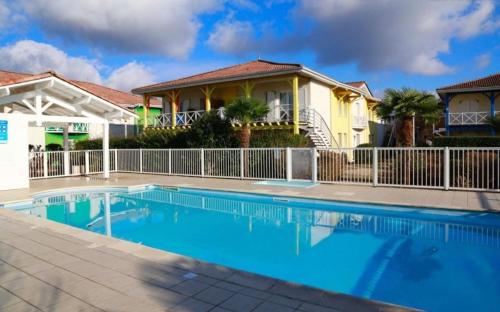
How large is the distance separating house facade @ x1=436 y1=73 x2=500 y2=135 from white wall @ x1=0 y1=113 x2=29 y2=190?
90.3 ft

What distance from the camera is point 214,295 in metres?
4.23

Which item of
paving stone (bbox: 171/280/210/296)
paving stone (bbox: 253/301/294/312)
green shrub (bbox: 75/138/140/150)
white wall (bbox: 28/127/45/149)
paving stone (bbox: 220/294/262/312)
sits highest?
white wall (bbox: 28/127/45/149)

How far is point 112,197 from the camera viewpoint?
1434cm

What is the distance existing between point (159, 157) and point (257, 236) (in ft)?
41.0

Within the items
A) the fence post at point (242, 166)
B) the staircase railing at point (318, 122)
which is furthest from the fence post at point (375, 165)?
the staircase railing at point (318, 122)

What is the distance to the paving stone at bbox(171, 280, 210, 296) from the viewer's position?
4.30 meters

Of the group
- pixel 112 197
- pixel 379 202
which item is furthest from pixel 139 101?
pixel 379 202

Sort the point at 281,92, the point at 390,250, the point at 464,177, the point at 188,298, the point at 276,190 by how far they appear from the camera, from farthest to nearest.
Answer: the point at 281,92 < the point at 276,190 < the point at 464,177 < the point at 390,250 < the point at 188,298

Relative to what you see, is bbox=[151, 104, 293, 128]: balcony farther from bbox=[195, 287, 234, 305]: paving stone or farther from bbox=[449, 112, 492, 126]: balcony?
bbox=[195, 287, 234, 305]: paving stone

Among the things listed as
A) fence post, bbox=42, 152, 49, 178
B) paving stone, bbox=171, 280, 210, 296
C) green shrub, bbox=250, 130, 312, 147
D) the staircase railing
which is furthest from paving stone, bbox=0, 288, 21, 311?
the staircase railing

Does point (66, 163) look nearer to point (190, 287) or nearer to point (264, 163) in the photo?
point (264, 163)

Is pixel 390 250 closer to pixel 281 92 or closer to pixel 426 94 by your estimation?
pixel 426 94

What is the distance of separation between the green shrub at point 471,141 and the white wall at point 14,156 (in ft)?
65.8

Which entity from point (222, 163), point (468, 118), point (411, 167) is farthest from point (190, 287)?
point (468, 118)
